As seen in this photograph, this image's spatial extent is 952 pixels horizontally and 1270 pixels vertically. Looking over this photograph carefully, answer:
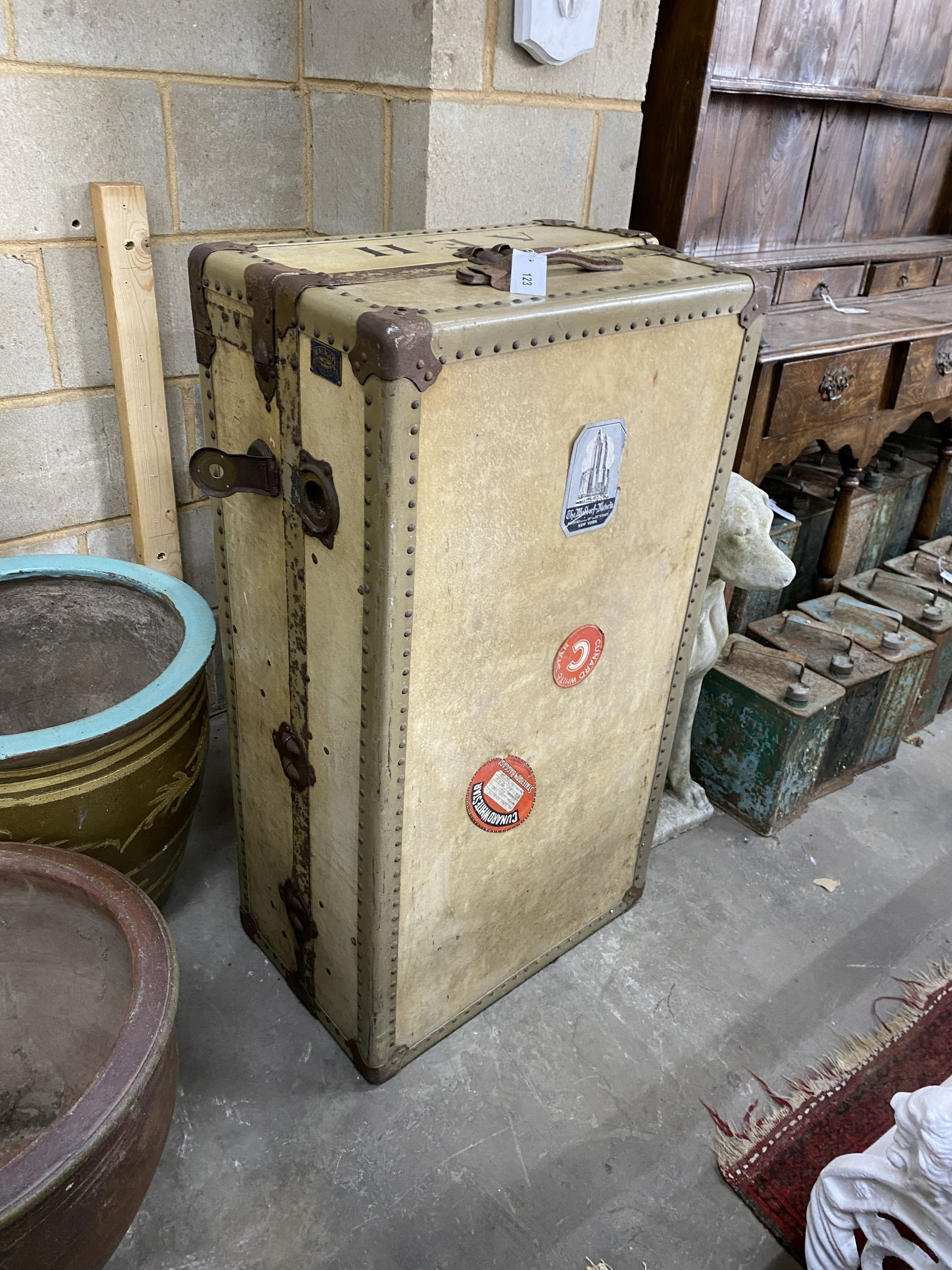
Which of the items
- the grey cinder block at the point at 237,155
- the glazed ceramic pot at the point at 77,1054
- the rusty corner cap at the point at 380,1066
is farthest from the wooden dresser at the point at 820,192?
the glazed ceramic pot at the point at 77,1054

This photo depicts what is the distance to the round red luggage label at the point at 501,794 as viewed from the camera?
1617mm

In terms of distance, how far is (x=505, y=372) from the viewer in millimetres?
1268

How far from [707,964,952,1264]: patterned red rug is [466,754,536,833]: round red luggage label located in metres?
0.73

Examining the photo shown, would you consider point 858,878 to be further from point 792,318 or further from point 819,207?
point 819,207

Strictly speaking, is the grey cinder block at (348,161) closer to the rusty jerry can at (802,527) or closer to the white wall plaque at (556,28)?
the white wall plaque at (556,28)

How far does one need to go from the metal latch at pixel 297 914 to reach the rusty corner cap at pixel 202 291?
1.02m

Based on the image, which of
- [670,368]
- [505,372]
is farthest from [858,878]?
[505,372]

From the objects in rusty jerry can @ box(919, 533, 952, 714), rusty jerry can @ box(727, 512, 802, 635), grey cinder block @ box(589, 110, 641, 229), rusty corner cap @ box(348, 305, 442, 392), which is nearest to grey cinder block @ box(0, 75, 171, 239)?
grey cinder block @ box(589, 110, 641, 229)

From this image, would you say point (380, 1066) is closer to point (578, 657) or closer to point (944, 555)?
point (578, 657)

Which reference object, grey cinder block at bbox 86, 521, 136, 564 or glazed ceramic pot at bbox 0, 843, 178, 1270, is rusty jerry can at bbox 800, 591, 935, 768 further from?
glazed ceramic pot at bbox 0, 843, 178, 1270

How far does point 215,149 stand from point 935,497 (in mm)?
3090

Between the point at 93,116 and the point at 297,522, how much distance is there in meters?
1.21

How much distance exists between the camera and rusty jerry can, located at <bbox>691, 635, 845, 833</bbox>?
241 centimetres

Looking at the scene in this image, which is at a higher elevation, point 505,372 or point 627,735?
point 505,372
